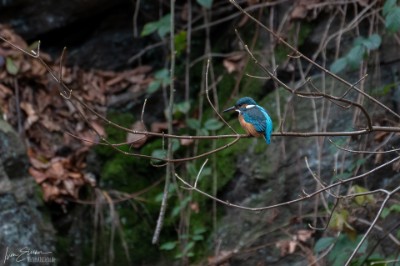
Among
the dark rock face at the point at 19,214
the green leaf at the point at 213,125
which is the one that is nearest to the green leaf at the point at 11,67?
the dark rock face at the point at 19,214

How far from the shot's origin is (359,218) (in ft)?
14.3

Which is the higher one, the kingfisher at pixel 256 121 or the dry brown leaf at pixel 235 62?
the dry brown leaf at pixel 235 62

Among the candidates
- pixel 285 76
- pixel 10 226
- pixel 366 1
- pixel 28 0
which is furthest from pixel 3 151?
pixel 366 1

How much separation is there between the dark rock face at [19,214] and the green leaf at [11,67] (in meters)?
0.63

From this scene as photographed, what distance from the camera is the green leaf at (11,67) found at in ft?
16.8

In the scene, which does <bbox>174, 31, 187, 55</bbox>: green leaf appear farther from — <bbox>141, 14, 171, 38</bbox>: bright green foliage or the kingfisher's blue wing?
the kingfisher's blue wing

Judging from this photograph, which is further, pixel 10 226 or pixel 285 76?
pixel 285 76

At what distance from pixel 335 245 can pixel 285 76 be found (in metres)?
1.60

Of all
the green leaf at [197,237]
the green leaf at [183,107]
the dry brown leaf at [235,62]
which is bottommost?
the green leaf at [197,237]

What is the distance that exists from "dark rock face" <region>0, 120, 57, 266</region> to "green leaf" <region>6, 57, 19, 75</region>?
24.9 inches

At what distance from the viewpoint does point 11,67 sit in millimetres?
5145

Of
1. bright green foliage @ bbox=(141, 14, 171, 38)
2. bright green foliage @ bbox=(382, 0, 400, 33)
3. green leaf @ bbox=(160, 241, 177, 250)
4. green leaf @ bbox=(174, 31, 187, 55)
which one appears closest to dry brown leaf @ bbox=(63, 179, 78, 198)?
green leaf @ bbox=(160, 241, 177, 250)

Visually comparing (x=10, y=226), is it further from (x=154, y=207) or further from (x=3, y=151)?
A: (x=154, y=207)
